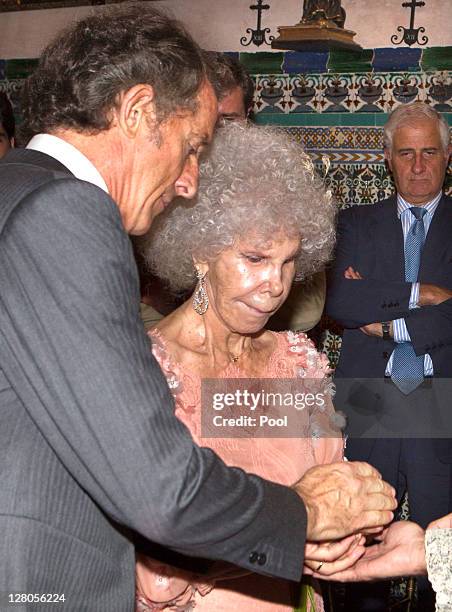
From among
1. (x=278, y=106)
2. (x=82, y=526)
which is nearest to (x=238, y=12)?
(x=278, y=106)

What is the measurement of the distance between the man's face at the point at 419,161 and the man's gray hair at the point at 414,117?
0.07ft

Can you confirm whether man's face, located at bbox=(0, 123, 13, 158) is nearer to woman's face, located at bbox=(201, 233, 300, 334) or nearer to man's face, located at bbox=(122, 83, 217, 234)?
woman's face, located at bbox=(201, 233, 300, 334)

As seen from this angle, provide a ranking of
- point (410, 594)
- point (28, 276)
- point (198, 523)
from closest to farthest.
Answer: point (28, 276), point (198, 523), point (410, 594)

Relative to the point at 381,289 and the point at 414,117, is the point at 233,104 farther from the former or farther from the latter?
the point at 414,117

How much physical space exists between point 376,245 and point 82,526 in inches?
122

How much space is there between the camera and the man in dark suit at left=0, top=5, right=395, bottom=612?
1.23 m

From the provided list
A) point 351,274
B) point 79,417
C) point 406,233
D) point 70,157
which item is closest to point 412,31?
point 406,233

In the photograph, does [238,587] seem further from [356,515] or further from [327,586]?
[327,586]

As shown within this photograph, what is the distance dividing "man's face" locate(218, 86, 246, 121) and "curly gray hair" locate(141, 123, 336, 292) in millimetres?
846

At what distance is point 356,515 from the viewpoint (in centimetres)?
179

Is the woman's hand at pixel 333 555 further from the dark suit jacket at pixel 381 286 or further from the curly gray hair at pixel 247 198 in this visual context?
the dark suit jacket at pixel 381 286

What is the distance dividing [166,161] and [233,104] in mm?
1908

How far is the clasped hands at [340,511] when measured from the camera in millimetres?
1678

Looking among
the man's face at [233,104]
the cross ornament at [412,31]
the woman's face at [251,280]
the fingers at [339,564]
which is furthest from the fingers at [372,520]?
the cross ornament at [412,31]
